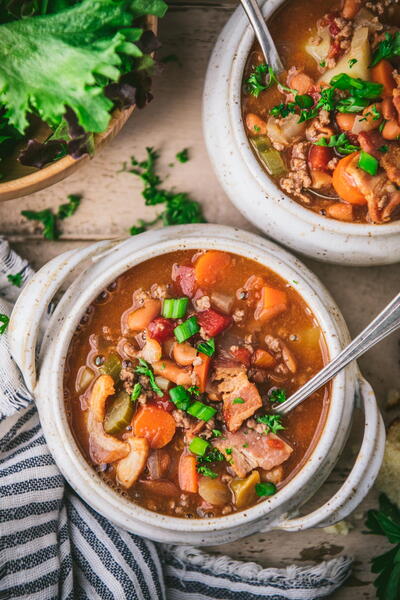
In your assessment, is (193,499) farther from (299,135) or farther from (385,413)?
(299,135)

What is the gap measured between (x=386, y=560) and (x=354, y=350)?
909 millimetres

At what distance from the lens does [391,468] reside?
100 inches

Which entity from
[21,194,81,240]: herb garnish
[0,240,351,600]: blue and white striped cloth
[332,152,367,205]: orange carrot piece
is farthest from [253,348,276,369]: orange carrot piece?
[21,194,81,240]: herb garnish

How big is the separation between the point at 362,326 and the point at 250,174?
2.95 ft

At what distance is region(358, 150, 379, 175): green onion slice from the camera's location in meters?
2.13

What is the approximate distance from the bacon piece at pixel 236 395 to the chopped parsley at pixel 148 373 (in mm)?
202

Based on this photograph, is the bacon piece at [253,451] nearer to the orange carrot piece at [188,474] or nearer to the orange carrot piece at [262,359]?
the orange carrot piece at [188,474]

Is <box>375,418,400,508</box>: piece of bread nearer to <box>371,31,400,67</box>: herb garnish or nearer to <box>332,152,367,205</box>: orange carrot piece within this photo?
<box>332,152,367,205</box>: orange carrot piece

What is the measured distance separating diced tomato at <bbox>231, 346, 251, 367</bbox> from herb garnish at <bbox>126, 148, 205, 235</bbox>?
69 centimetres

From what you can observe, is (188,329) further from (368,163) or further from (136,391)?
(368,163)

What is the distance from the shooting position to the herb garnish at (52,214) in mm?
2686

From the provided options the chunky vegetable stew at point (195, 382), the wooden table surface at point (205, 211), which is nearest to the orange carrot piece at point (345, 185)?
the chunky vegetable stew at point (195, 382)

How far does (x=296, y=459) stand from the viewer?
226 cm

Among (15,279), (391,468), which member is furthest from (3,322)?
(391,468)
